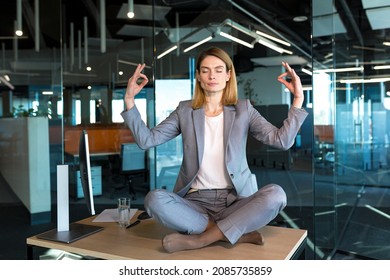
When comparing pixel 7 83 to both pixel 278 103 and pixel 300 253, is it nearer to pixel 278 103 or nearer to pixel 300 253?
pixel 278 103

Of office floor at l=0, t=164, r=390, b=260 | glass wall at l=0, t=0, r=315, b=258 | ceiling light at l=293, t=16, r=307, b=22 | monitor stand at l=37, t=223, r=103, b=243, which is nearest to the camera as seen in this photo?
monitor stand at l=37, t=223, r=103, b=243

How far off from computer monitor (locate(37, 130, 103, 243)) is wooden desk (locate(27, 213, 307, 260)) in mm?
48

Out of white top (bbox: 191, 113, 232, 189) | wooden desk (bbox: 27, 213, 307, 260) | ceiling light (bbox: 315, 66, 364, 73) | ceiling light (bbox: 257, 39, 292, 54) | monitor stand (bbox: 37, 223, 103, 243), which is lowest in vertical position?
wooden desk (bbox: 27, 213, 307, 260)

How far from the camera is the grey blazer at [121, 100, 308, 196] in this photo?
2.06 m

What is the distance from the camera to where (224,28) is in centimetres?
487

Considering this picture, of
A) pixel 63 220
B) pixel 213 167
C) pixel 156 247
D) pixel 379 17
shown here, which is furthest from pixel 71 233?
pixel 379 17

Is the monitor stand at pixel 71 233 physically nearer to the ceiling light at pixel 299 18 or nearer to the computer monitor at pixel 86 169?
the computer monitor at pixel 86 169

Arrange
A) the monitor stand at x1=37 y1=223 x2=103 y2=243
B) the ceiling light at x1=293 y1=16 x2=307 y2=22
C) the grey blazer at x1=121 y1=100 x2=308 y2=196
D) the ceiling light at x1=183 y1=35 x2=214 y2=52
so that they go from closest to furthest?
the monitor stand at x1=37 y1=223 x2=103 y2=243 < the grey blazer at x1=121 y1=100 x2=308 y2=196 < the ceiling light at x1=293 y1=16 x2=307 y2=22 < the ceiling light at x1=183 y1=35 x2=214 y2=52

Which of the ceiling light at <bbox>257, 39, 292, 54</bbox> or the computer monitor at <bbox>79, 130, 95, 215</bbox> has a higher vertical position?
the ceiling light at <bbox>257, 39, 292, 54</bbox>

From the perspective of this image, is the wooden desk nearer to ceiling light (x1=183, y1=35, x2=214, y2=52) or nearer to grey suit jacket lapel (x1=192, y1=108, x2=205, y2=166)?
grey suit jacket lapel (x1=192, y1=108, x2=205, y2=166)

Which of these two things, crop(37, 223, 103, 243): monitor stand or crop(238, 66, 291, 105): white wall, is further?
crop(238, 66, 291, 105): white wall

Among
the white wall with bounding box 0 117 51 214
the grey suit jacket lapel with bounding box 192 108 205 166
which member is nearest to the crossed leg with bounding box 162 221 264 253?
the grey suit jacket lapel with bounding box 192 108 205 166

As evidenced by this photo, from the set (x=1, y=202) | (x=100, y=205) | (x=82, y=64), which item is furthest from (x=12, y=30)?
(x=100, y=205)

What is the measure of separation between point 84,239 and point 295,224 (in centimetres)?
330
